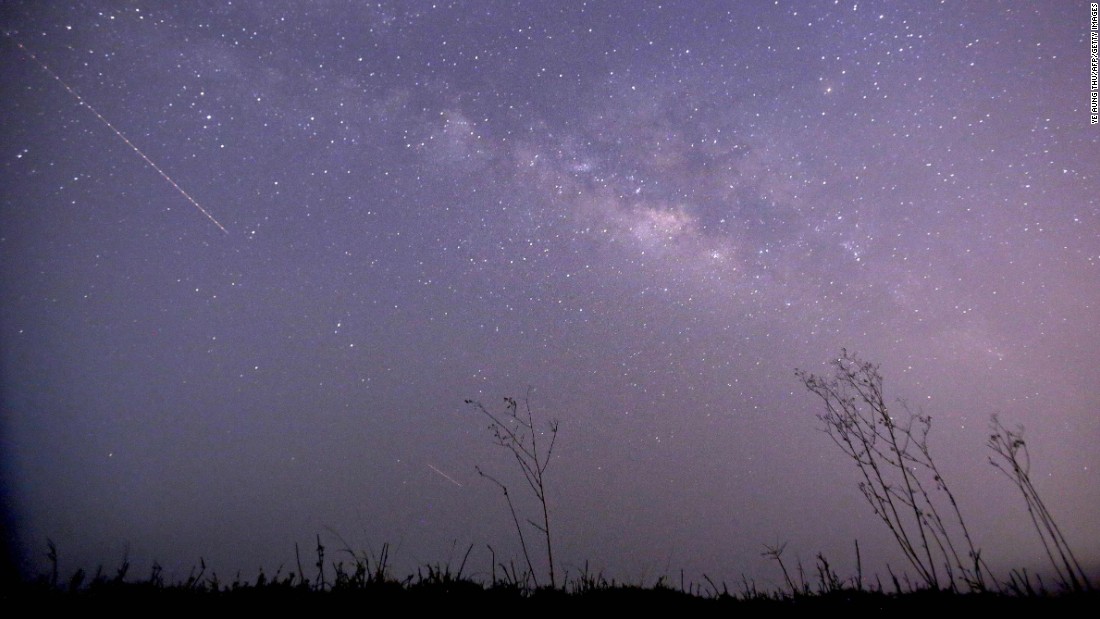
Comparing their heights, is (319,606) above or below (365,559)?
below

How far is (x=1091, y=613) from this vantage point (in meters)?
2.06

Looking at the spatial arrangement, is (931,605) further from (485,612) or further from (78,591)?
(78,591)

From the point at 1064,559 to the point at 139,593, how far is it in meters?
4.82

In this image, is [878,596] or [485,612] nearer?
[485,612]

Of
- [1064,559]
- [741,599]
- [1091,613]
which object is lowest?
[741,599]

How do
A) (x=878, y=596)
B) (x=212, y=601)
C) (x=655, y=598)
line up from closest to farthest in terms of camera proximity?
(x=212, y=601) → (x=655, y=598) → (x=878, y=596)

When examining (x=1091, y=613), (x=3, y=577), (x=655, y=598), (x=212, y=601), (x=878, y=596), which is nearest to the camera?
(x=1091, y=613)

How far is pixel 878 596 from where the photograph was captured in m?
3.52

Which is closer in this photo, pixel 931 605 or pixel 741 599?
pixel 931 605

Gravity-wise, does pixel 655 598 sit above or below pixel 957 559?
below

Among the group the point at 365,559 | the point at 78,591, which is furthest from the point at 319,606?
the point at 78,591

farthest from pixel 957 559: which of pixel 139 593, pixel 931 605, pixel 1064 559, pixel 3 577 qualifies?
pixel 3 577

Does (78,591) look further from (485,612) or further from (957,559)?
(957,559)

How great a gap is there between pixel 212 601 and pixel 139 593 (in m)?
0.49
